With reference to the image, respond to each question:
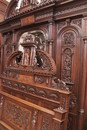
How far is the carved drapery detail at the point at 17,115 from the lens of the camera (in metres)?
1.73

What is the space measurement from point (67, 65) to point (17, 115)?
122 cm

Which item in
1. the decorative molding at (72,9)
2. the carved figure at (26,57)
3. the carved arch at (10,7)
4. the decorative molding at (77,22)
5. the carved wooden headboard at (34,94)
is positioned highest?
the carved arch at (10,7)

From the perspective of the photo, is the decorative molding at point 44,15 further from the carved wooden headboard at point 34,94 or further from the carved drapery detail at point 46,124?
the carved drapery detail at point 46,124

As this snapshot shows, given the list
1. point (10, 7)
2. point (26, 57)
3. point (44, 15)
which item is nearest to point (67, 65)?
point (26, 57)

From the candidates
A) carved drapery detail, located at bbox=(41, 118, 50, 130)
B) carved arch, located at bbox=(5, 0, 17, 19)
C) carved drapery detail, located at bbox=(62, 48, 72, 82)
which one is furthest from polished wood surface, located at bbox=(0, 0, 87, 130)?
carved arch, located at bbox=(5, 0, 17, 19)

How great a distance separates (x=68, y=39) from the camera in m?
2.04

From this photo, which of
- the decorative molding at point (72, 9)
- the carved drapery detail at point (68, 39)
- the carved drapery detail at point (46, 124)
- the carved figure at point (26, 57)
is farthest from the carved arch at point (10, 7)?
the carved drapery detail at point (46, 124)

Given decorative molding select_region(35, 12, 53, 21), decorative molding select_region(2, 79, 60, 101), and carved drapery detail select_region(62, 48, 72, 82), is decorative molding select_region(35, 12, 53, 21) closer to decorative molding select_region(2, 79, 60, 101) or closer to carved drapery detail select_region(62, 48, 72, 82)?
carved drapery detail select_region(62, 48, 72, 82)

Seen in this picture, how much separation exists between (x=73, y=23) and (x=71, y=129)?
6.10 feet

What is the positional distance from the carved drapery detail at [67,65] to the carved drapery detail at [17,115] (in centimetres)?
90

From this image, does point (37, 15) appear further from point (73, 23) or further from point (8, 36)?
point (8, 36)

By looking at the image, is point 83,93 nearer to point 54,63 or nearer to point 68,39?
point 54,63

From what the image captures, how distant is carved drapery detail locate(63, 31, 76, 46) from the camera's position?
6.53 feet

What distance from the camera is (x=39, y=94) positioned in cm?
178
